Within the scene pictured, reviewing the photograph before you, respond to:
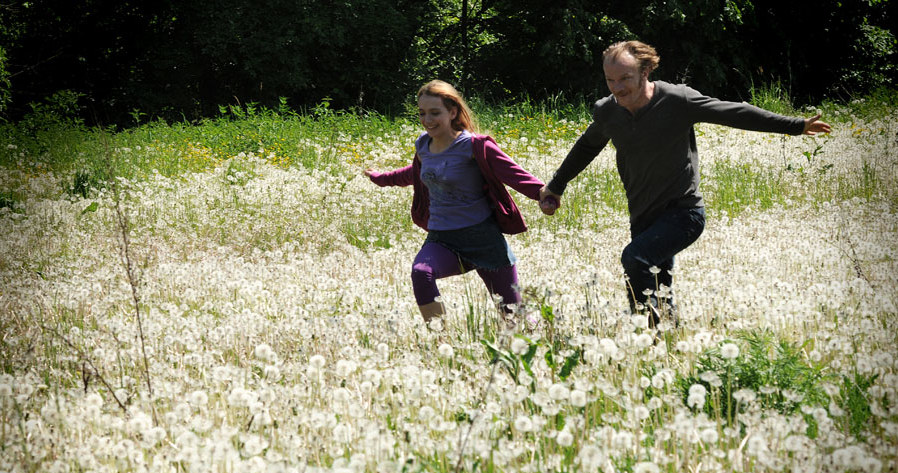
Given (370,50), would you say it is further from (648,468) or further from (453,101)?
(648,468)

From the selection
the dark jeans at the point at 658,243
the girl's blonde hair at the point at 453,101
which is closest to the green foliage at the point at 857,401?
the dark jeans at the point at 658,243

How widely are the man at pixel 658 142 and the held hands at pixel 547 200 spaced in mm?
10

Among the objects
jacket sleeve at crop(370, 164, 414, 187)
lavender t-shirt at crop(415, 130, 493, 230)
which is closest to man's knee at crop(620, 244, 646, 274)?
lavender t-shirt at crop(415, 130, 493, 230)

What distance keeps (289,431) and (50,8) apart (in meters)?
27.2

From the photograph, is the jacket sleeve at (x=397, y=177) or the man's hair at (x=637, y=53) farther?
the jacket sleeve at (x=397, y=177)

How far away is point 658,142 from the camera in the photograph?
4395mm

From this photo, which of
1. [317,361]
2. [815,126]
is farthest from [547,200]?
[317,361]

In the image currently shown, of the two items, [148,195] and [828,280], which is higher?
[828,280]

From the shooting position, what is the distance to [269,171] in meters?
11.3

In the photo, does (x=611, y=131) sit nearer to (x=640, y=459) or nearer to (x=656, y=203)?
(x=656, y=203)

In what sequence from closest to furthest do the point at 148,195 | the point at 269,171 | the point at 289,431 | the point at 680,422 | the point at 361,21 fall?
1. the point at 680,422
2. the point at 289,431
3. the point at 148,195
4. the point at 269,171
5. the point at 361,21

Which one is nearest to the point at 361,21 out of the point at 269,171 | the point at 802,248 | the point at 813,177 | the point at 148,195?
the point at 269,171

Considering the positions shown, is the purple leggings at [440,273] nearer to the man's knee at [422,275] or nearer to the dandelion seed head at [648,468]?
the man's knee at [422,275]

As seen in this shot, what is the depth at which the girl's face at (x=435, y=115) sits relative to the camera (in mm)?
4871
